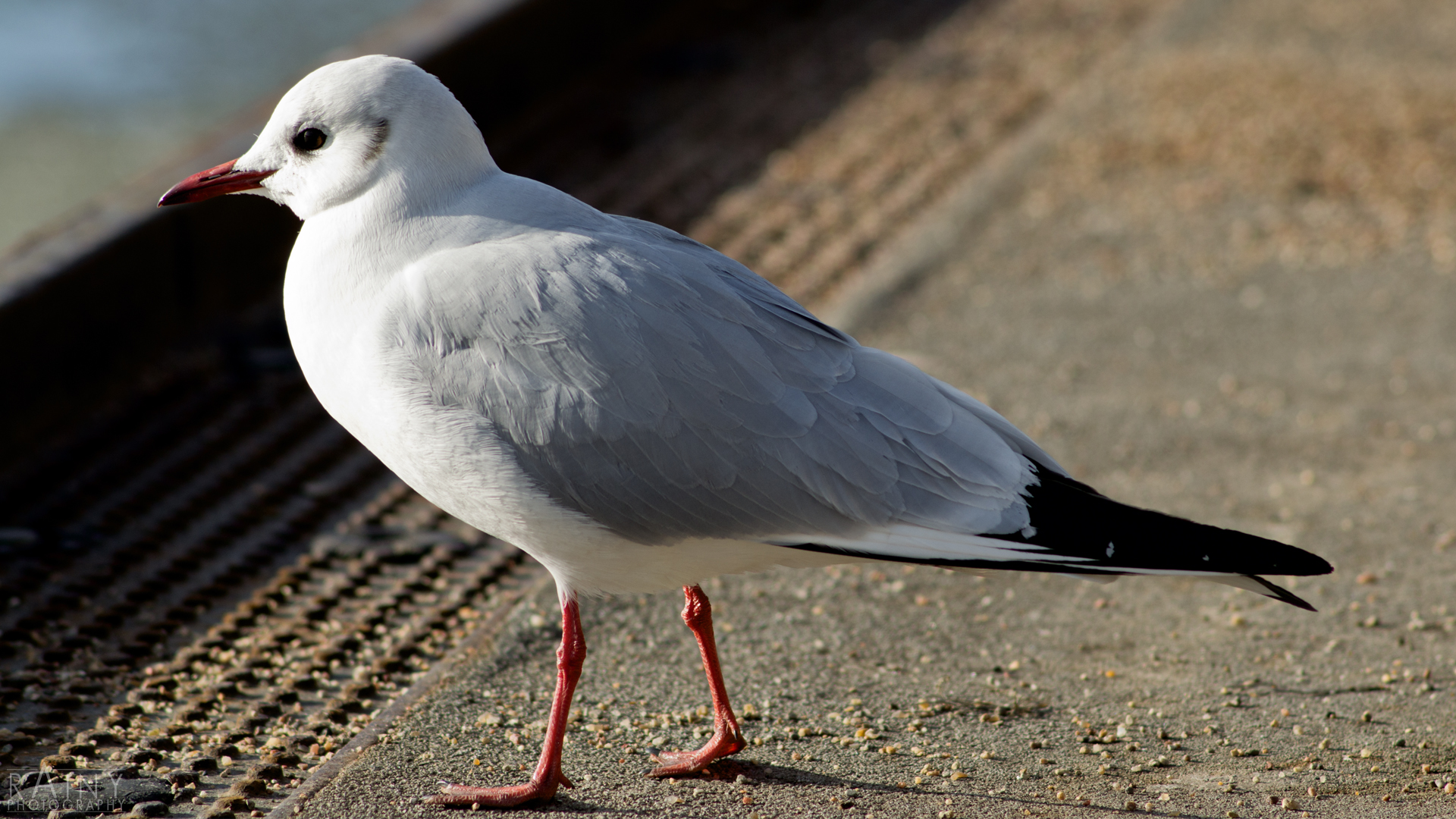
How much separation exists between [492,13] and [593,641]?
14.2ft

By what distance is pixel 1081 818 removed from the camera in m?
2.96

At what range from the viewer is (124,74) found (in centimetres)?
1088

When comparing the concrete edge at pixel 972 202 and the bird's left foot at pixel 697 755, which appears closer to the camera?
the bird's left foot at pixel 697 755

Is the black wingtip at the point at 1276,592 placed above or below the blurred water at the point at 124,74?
below

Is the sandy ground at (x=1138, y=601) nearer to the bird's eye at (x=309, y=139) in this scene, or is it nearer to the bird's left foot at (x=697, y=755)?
the bird's left foot at (x=697, y=755)

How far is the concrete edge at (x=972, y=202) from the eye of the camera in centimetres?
560

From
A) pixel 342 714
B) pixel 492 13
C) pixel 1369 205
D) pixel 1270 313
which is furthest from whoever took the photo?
pixel 492 13

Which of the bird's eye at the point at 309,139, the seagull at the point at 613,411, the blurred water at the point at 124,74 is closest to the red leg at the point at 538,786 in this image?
the seagull at the point at 613,411

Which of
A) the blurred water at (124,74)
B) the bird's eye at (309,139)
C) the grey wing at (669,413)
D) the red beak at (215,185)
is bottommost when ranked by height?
the grey wing at (669,413)

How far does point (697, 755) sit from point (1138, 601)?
1.44 meters

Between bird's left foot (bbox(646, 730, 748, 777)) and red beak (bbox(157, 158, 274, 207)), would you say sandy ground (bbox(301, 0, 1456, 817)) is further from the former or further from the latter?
red beak (bbox(157, 158, 274, 207))

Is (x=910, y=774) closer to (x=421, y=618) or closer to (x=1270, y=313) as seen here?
(x=421, y=618)

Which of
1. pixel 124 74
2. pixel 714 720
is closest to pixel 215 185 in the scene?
pixel 714 720

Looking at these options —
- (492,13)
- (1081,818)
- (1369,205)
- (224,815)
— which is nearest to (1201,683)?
(1081,818)
